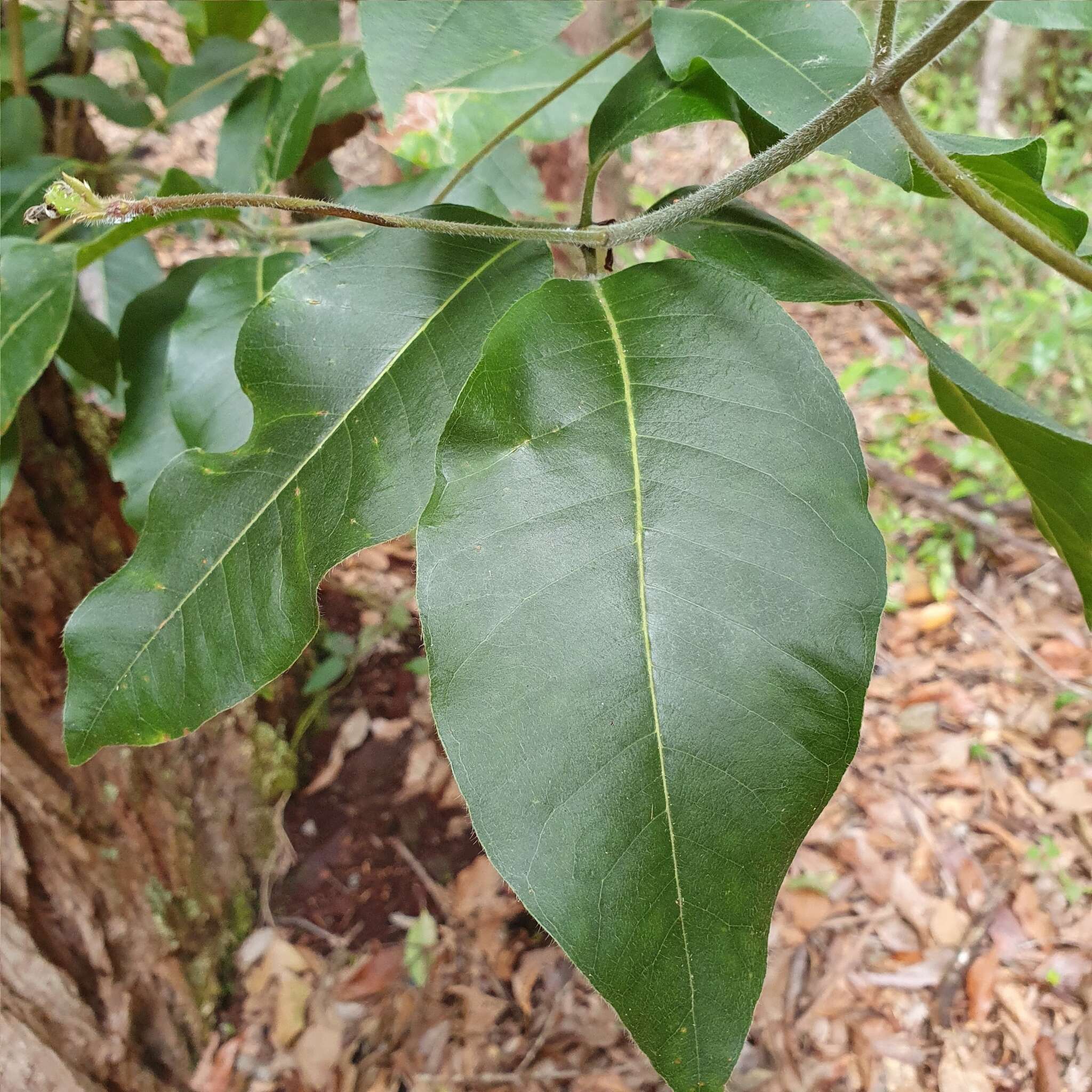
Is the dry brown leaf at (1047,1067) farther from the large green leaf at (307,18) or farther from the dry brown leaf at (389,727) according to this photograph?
the large green leaf at (307,18)

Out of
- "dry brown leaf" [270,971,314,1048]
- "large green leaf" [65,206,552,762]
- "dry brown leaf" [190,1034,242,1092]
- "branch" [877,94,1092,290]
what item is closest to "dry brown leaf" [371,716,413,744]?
"dry brown leaf" [270,971,314,1048]

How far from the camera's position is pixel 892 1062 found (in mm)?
1271

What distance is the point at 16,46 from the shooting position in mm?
1027

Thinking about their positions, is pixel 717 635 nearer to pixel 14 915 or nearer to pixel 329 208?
Answer: pixel 329 208

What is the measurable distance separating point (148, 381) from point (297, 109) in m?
0.38

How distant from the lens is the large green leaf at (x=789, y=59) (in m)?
0.55

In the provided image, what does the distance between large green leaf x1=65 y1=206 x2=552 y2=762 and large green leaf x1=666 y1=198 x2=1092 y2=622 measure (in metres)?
0.16

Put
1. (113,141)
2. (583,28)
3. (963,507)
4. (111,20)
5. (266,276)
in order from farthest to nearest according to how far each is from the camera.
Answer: (113,141), (583,28), (963,507), (111,20), (266,276)

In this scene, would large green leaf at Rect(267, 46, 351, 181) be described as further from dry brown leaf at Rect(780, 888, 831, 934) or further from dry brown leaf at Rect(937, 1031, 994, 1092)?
dry brown leaf at Rect(937, 1031, 994, 1092)

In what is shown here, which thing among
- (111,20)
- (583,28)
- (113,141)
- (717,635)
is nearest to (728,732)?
(717,635)

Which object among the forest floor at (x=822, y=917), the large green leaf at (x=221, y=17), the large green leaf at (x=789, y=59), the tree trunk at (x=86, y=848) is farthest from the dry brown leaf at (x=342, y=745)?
the large green leaf at (x=789, y=59)

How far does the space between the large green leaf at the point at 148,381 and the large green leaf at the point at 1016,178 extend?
782 millimetres

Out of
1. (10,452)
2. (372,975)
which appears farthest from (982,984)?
(10,452)

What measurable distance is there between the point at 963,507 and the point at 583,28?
1.72 meters
